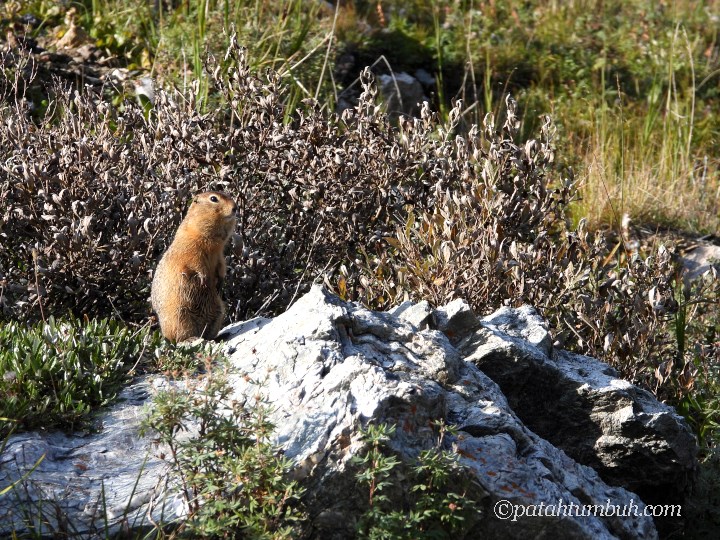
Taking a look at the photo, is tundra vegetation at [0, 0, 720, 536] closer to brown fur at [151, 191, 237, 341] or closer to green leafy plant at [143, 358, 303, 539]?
brown fur at [151, 191, 237, 341]

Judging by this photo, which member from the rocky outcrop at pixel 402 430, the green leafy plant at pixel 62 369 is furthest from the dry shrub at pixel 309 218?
the rocky outcrop at pixel 402 430

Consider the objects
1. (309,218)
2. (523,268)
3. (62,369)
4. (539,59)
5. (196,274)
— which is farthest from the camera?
(539,59)

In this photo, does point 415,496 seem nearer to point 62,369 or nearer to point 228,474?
point 228,474

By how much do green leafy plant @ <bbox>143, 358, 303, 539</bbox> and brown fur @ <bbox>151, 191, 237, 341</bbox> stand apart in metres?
1.21

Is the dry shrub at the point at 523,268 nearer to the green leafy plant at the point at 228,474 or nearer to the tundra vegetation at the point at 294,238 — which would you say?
the tundra vegetation at the point at 294,238

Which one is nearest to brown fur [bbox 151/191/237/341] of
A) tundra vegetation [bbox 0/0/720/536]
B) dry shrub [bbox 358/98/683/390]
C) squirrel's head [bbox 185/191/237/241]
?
squirrel's head [bbox 185/191/237/241]

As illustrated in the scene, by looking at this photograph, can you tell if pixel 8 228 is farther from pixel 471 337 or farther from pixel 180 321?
pixel 471 337

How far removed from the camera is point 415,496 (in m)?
3.24

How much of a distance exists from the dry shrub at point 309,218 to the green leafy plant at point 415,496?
1756 millimetres

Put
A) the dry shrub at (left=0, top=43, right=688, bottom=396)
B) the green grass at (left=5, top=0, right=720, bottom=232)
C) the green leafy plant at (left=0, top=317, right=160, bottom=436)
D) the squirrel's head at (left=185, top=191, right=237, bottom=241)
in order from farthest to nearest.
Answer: the green grass at (left=5, top=0, right=720, bottom=232) < the dry shrub at (left=0, top=43, right=688, bottom=396) < the squirrel's head at (left=185, top=191, right=237, bottom=241) < the green leafy plant at (left=0, top=317, right=160, bottom=436)

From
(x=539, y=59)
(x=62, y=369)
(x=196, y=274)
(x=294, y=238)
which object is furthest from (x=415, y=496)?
(x=539, y=59)

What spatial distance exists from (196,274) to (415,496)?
1838 mm

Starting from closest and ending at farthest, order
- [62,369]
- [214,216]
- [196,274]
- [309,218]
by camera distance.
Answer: [62,369], [196,274], [214,216], [309,218]

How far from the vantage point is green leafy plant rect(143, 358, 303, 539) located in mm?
3016
